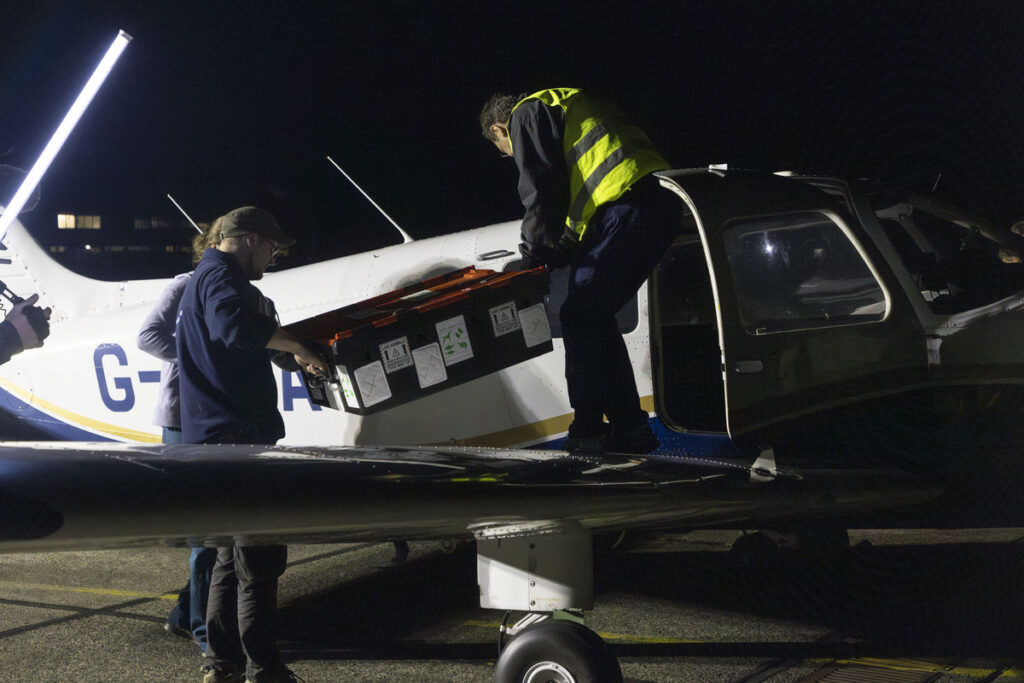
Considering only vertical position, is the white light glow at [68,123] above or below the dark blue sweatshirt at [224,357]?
above

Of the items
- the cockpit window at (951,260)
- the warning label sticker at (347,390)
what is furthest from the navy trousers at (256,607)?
the cockpit window at (951,260)

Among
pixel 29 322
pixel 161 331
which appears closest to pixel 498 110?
pixel 161 331

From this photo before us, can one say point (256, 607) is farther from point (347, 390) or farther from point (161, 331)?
point (161, 331)

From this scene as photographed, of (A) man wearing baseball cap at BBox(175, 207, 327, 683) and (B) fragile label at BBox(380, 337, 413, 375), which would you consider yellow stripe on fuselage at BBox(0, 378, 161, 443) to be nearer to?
(A) man wearing baseball cap at BBox(175, 207, 327, 683)

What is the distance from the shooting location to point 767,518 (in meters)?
2.92

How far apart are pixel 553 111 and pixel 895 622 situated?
2773mm

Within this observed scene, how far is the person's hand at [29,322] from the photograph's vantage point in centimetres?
405

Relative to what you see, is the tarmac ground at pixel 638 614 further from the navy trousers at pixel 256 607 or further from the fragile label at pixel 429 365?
the fragile label at pixel 429 365

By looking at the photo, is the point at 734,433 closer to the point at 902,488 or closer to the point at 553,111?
the point at 902,488

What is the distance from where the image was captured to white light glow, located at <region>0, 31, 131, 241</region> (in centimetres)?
330

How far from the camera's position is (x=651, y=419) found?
4.20 metres

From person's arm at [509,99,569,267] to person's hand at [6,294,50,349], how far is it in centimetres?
227

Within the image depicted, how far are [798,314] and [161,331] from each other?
113 inches

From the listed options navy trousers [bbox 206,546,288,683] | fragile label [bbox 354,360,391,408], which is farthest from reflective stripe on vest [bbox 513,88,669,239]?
navy trousers [bbox 206,546,288,683]
